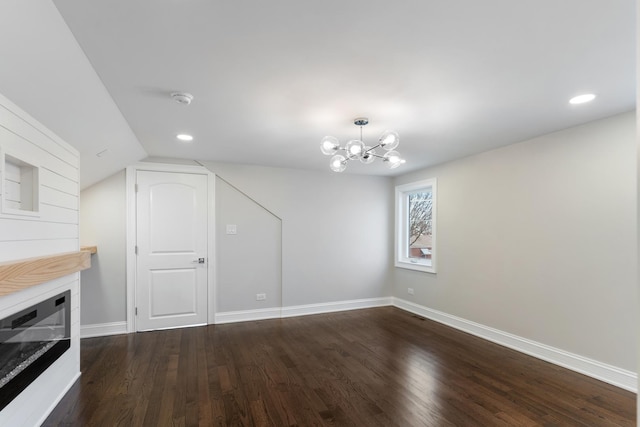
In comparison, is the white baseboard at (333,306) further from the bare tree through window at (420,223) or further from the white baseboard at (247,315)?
the bare tree through window at (420,223)

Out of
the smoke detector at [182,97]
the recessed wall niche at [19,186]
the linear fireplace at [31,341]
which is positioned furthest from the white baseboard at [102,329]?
the smoke detector at [182,97]

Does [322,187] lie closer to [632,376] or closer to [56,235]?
[56,235]

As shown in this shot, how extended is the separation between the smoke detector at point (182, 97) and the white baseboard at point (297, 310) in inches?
127

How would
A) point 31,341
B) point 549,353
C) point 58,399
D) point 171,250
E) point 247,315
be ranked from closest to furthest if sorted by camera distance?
point 31,341 < point 58,399 < point 549,353 < point 171,250 < point 247,315

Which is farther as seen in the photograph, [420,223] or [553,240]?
[420,223]

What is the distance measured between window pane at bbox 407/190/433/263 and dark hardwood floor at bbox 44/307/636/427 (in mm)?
1536

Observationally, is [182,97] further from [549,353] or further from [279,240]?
[549,353]

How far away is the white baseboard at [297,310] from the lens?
4637 millimetres

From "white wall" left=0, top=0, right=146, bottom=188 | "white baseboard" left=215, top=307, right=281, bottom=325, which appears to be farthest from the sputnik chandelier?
"white baseboard" left=215, top=307, right=281, bottom=325

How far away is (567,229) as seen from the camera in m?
3.13

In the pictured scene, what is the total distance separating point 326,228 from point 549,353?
327cm

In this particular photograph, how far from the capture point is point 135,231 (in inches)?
165

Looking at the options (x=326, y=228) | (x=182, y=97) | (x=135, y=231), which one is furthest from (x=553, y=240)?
(x=135, y=231)

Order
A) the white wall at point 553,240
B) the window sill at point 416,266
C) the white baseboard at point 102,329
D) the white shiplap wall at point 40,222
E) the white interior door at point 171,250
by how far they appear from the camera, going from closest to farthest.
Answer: the white shiplap wall at point 40,222, the white wall at point 553,240, the white baseboard at point 102,329, the white interior door at point 171,250, the window sill at point 416,266
